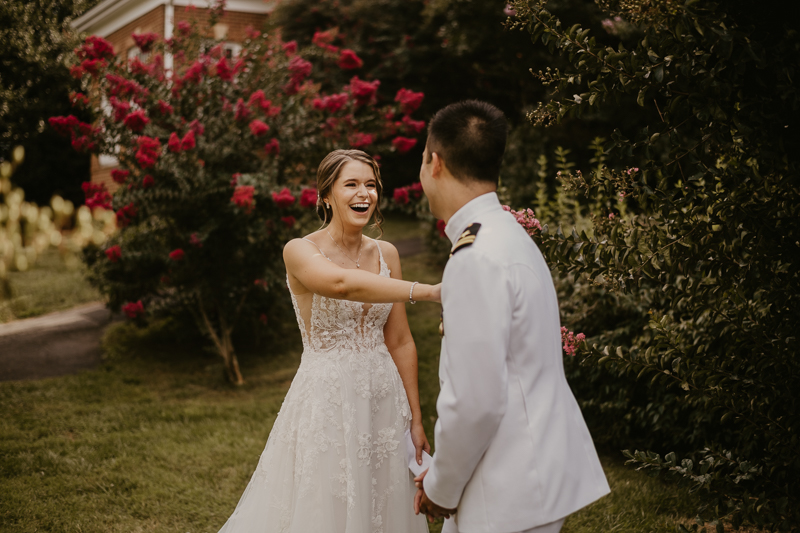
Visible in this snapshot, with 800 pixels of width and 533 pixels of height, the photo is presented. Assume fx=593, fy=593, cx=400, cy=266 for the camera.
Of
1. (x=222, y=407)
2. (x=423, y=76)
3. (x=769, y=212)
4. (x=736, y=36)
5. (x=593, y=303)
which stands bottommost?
(x=222, y=407)

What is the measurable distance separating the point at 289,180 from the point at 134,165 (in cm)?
177

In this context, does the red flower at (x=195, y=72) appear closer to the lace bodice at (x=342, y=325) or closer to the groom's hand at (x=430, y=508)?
the lace bodice at (x=342, y=325)

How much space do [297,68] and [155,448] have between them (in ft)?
15.2

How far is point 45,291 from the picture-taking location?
11.4 metres

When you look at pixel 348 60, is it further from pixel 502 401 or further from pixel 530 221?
pixel 502 401

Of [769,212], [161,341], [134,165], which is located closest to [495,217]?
[769,212]

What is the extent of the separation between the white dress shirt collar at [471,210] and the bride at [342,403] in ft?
2.17

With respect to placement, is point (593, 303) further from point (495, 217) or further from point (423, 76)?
point (423, 76)

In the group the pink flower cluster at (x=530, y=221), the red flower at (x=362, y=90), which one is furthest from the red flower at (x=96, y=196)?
the pink flower cluster at (x=530, y=221)

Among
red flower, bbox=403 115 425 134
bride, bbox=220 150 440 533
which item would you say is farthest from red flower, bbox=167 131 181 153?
bride, bbox=220 150 440 533

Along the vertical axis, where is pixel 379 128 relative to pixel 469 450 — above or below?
above

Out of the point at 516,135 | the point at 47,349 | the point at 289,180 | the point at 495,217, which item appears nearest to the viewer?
the point at 495,217

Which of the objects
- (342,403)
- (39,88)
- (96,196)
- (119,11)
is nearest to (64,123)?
(96,196)

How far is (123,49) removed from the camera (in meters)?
15.2
